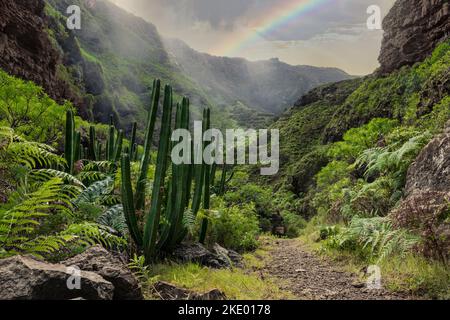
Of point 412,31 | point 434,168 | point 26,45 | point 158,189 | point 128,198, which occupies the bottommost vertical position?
point 128,198

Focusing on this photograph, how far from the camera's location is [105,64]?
89438mm

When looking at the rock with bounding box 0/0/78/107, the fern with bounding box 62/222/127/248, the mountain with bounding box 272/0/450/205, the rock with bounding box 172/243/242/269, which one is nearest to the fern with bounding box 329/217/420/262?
the rock with bounding box 172/243/242/269

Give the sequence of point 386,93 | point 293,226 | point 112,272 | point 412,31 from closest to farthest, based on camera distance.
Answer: point 112,272 → point 293,226 → point 386,93 → point 412,31

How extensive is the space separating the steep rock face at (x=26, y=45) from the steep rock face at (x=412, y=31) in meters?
32.1

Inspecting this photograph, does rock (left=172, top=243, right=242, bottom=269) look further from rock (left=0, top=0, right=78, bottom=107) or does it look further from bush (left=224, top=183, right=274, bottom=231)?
rock (left=0, top=0, right=78, bottom=107)

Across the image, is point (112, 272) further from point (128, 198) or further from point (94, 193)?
point (94, 193)

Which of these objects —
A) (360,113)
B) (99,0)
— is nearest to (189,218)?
(360,113)

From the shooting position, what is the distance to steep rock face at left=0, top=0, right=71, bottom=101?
2047cm

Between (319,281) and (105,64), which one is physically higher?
(105,64)

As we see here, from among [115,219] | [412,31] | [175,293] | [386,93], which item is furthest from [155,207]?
[412,31]

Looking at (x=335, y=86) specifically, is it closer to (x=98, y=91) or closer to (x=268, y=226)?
(x=98, y=91)

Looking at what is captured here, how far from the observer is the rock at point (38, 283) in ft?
7.58

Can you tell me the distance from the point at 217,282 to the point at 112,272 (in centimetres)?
151
